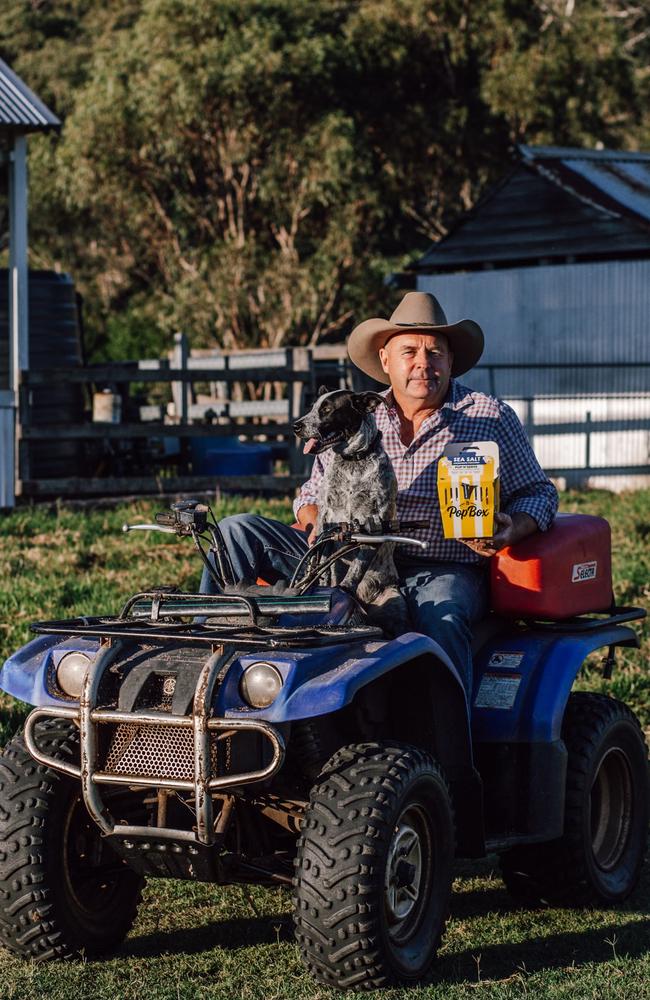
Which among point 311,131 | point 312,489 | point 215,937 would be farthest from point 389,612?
point 311,131

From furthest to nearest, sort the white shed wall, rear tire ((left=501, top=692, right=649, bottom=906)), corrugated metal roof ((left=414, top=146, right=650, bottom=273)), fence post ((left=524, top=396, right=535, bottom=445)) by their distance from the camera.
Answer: corrugated metal roof ((left=414, top=146, right=650, bottom=273)), the white shed wall, fence post ((left=524, top=396, right=535, bottom=445)), rear tire ((left=501, top=692, right=649, bottom=906))

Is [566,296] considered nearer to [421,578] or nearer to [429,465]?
[429,465]

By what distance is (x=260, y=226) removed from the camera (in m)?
39.0

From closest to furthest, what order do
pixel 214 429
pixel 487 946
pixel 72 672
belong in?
1. pixel 72 672
2. pixel 487 946
3. pixel 214 429

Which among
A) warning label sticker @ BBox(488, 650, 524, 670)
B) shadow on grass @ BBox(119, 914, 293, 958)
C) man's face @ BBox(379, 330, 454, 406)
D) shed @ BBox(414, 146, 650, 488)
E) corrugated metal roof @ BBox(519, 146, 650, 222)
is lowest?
shadow on grass @ BBox(119, 914, 293, 958)

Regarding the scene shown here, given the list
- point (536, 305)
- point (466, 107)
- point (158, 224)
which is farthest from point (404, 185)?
point (536, 305)

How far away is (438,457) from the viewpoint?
19.0ft

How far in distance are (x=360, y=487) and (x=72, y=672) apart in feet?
3.76

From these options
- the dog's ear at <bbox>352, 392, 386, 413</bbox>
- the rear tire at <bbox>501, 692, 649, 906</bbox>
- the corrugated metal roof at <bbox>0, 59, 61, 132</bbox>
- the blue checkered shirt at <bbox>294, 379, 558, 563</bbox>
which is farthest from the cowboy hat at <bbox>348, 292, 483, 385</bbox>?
the corrugated metal roof at <bbox>0, 59, 61, 132</bbox>

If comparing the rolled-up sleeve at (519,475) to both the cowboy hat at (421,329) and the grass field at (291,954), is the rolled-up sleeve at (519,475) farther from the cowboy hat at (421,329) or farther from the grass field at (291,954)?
the grass field at (291,954)

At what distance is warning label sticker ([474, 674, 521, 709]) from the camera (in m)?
5.45

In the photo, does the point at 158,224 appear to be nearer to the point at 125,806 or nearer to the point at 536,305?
the point at 536,305

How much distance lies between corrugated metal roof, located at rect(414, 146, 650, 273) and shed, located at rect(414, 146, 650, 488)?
0.02m

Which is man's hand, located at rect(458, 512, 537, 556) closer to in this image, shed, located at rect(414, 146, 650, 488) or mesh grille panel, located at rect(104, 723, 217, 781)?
mesh grille panel, located at rect(104, 723, 217, 781)
